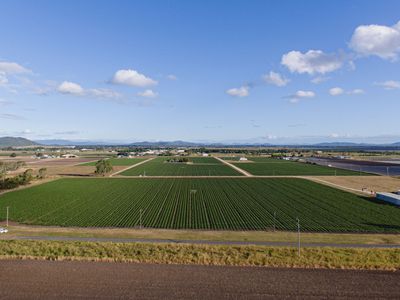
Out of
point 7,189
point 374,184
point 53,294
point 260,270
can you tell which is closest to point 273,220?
point 260,270

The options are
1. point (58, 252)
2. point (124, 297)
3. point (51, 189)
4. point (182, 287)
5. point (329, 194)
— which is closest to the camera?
point (124, 297)

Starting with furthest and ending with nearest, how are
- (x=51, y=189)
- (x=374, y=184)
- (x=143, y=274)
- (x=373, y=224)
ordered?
(x=374, y=184)
(x=51, y=189)
(x=373, y=224)
(x=143, y=274)

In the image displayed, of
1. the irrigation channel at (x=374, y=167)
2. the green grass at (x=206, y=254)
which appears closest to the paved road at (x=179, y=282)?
the green grass at (x=206, y=254)

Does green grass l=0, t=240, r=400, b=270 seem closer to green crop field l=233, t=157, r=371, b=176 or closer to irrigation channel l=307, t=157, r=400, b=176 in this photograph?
green crop field l=233, t=157, r=371, b=176

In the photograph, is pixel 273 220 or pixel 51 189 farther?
pixel 51 189

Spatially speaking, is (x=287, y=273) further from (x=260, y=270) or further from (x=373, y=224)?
(x=373, y=224)

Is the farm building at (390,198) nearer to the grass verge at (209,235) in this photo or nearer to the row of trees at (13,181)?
the grass verge at (209,235)
